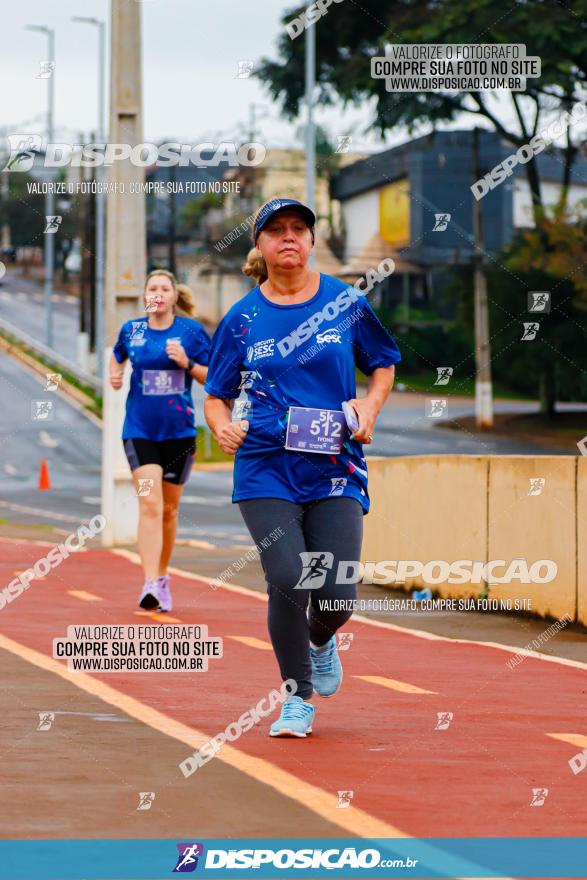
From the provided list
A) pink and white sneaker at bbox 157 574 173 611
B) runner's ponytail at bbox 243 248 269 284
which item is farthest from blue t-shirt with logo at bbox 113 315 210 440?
runner's ponytail at bbox 243 248 269 284

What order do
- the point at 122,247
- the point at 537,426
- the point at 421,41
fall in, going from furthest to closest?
the point at 537,426, the point at 421,41, the point at 122,247

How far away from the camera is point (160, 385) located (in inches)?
456

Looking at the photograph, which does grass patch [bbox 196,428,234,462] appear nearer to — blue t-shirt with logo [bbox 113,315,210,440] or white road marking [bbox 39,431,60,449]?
white road marking [bbox 39,431,60,449]

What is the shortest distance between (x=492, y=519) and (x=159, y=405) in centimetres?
210

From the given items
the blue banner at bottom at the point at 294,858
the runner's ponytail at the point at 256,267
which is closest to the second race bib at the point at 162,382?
the runner's ponytail at the point at 256,267

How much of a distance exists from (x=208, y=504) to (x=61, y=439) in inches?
789

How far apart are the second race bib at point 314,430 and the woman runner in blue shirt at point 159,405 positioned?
454cm

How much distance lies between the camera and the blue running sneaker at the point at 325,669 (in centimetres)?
739

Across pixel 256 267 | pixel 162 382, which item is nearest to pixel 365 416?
pixel 256 267

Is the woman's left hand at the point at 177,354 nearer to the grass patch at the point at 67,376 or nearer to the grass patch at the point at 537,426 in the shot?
the grass patch at the point at 537,426

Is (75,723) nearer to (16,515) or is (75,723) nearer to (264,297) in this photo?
(264,297)

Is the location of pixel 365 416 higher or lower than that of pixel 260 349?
lower

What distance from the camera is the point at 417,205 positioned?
268 feet

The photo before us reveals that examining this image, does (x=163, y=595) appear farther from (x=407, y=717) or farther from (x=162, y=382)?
(x=407, y=717)
